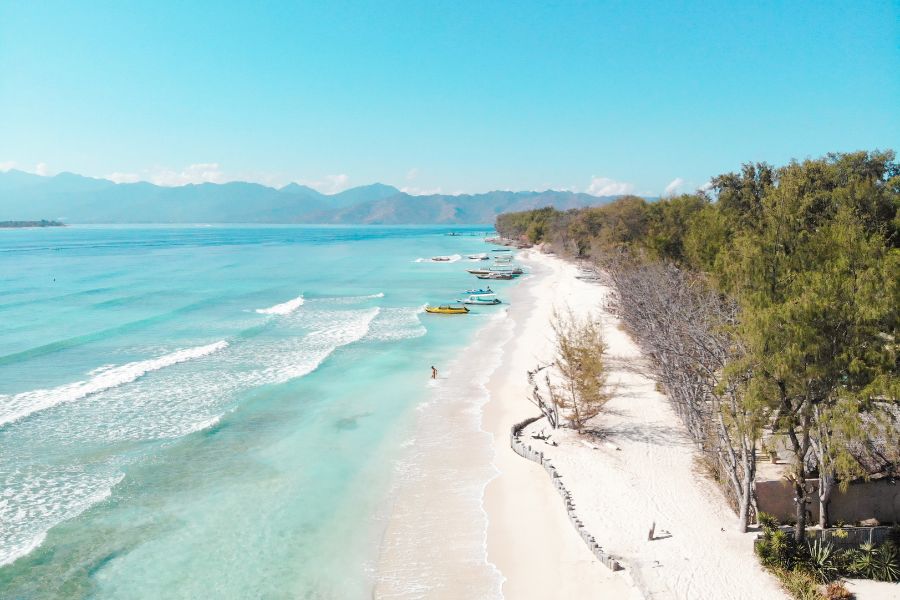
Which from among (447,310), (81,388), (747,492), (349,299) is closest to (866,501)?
(747,492)

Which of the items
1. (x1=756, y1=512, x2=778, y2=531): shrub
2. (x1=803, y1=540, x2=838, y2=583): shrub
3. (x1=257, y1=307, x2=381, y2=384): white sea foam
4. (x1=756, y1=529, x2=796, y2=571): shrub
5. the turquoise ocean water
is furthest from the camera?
(x1=257, y1=307, x2=381, y2=384): white sea foam

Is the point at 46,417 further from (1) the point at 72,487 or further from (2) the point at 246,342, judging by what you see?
(2) the point at 246,342

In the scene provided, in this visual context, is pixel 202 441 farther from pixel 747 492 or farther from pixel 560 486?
pixel 747 492

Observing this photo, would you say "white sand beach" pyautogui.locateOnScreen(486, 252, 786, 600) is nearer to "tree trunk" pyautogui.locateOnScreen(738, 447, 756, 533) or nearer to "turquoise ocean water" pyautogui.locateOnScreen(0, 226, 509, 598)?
"tree trunk" pyautogui.locateOnScreen(738, 447, 756, 533)

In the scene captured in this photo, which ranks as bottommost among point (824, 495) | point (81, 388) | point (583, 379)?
point (81, 388)

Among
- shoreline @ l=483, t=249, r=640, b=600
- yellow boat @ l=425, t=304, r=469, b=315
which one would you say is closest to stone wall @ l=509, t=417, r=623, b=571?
shoreline @ l=483, t=249, r=640, b=600

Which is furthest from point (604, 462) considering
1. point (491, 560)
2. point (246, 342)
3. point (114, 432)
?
point (246, 342)
